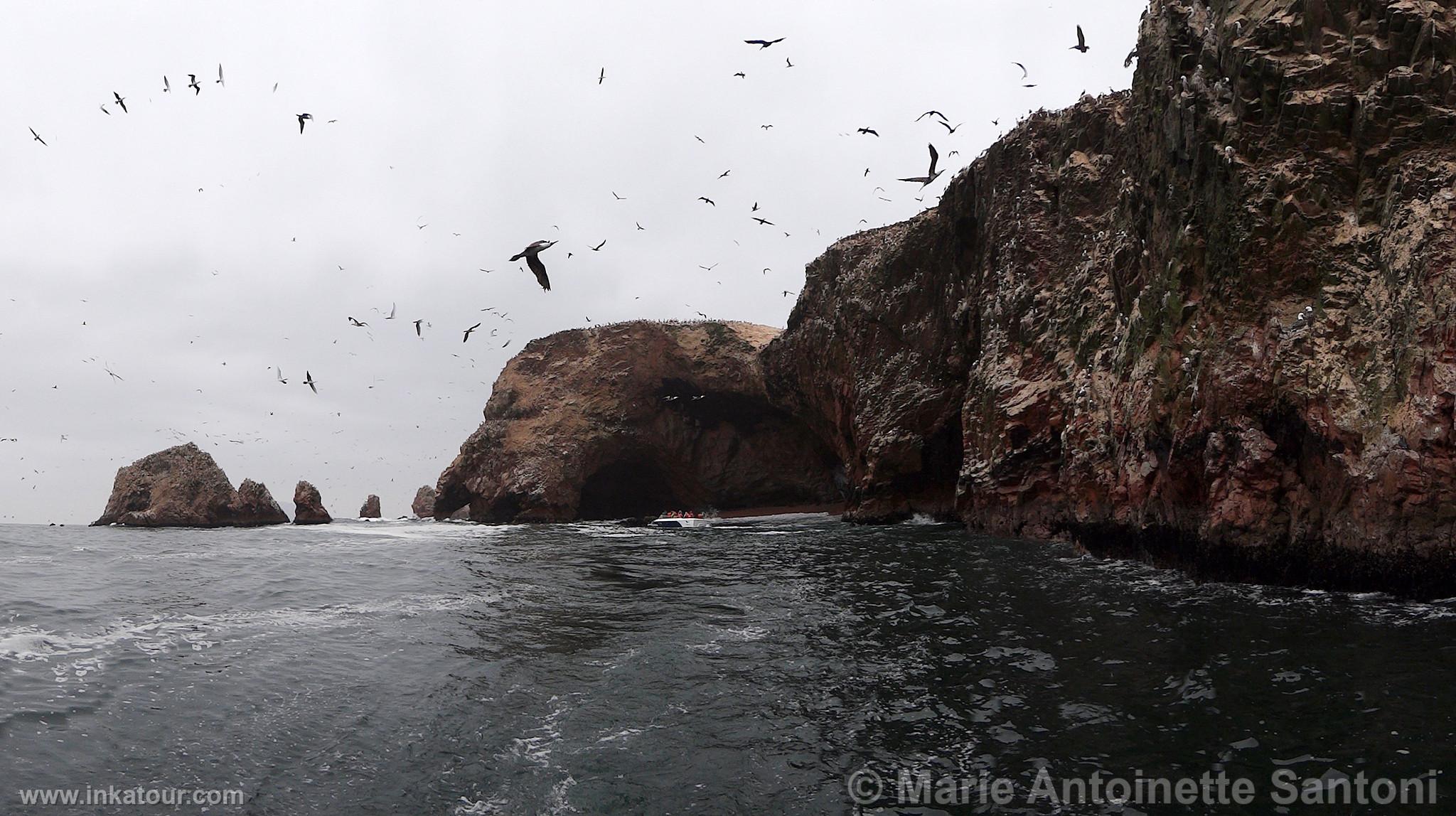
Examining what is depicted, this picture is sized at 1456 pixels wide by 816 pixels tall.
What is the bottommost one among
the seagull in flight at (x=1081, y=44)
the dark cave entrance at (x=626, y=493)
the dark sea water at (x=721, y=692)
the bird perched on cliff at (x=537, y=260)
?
the dark sea water at (x=721, y=692)

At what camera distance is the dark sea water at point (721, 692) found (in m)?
7.24

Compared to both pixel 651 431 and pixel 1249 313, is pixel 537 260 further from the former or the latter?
pixel 651 431

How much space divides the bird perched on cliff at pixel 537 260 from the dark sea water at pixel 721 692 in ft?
20.0

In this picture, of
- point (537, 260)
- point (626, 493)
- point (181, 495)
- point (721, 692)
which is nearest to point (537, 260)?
point (537, 260)

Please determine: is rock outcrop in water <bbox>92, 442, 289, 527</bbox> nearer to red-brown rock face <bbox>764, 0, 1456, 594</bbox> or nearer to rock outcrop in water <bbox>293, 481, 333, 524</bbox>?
rock outcrop in water <bbox>293, 481, 333, 524</bbox>

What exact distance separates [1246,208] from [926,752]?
13.6 m

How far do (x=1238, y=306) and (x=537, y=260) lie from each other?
532 inches

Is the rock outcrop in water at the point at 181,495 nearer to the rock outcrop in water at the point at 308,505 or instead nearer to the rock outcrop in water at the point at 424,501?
the rock outcrop in water at the point at 308,505

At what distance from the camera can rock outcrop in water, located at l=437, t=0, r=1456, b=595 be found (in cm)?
1220

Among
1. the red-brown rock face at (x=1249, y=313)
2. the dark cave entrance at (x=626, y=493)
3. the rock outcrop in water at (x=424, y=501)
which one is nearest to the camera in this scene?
the red-brown rock face at (x=1249, y=313)

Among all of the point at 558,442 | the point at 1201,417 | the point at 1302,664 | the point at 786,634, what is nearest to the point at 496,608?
the point at 786,634

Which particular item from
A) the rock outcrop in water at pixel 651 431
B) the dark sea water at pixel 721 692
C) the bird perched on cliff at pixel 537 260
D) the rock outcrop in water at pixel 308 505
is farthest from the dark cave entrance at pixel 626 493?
the bird perched on cliff at pixel 537 260

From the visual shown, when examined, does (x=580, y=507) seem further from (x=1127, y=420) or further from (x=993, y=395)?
(x=1127, y=420)

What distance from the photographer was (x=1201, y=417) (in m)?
15.9
